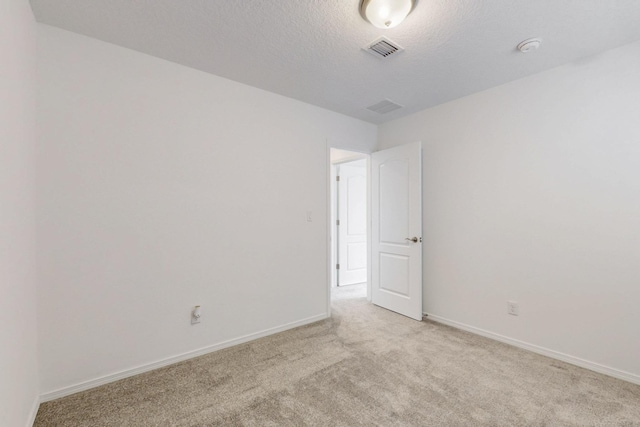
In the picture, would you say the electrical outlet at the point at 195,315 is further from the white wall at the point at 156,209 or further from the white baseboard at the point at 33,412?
the white baseboard at the point at 33,412

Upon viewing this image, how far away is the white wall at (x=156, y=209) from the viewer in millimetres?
1881

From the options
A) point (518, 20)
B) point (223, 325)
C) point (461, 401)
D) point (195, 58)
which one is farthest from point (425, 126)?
point (223, 325)

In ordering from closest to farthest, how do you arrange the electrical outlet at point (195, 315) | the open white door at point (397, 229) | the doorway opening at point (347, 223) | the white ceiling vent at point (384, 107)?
1. the electrical outlet at point (195, 315)
2. the white ceiling vent at point (384, 107)
3. the open white door at point (397, 229)
4. the doorway opening at point (347, 223)

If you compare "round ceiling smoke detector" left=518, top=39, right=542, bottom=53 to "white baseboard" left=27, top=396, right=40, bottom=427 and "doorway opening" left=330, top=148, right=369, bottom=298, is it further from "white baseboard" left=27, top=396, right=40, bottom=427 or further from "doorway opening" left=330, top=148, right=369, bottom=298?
"white baseboard" left=27, top=396, right=40, bottom=427

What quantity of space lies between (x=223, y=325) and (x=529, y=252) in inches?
116

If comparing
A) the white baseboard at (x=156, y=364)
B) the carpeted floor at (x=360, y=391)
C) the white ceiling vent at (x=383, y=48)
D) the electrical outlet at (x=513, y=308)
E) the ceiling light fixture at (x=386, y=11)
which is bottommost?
the carpeted floor at (x=360, y=391)

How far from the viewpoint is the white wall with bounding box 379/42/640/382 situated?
2.10 meters

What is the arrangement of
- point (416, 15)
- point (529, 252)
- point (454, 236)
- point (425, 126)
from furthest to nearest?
point (425, 126) → point (454, 236) → point (529, 252) → point (416, 15)

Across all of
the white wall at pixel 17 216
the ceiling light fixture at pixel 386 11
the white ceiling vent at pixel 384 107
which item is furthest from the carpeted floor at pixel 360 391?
the white ceiling vent at pixel 384 107

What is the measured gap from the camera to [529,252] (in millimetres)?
2562

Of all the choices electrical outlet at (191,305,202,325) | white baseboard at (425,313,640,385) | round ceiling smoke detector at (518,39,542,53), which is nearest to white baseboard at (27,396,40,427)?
electrical outlet at (191,305,202,325)

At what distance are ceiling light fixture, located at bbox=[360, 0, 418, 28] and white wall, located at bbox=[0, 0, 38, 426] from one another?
6.00 feet

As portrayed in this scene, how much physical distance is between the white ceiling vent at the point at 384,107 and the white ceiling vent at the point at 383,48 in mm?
914

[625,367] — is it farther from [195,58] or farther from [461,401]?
[195,58]
